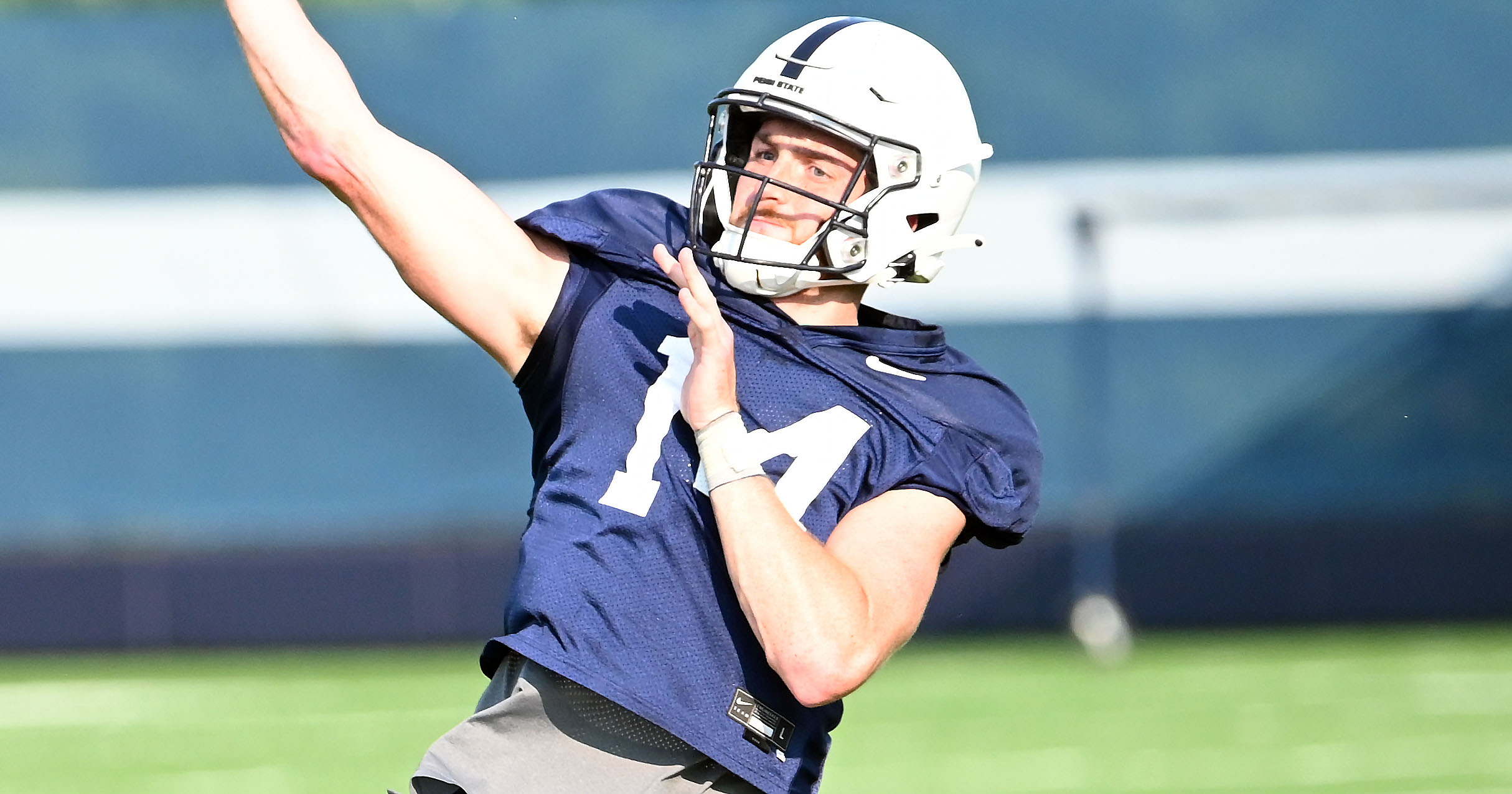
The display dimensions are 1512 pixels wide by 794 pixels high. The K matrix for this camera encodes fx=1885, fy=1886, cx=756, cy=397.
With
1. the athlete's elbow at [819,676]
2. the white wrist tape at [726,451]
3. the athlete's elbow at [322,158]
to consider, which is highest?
the athlete's elbow at [322,158]

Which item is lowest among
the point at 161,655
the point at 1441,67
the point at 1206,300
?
the point at 161,655

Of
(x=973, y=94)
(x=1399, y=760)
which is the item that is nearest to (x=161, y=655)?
(x=973, y=94)

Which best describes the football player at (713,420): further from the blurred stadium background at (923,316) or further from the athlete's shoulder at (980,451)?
the blurred stadium background at (923,316)

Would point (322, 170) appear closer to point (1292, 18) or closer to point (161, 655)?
point (161, 655)

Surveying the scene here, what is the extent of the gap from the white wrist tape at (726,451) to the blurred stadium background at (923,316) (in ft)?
22.7

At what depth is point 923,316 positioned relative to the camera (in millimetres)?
10062

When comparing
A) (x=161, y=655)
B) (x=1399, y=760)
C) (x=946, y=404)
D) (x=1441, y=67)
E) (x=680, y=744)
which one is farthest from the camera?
(x=1441, y=67)

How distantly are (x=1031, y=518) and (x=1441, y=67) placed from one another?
8396 mm

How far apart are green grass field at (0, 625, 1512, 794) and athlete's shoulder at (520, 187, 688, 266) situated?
11.7 feet

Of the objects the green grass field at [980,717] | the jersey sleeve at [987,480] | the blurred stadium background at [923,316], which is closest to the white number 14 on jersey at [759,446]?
the jersey sleeve at [987,480]

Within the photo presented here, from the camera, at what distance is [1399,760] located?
6250 millimetres

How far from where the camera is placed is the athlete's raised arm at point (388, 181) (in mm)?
2482

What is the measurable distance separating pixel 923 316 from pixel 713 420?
771 centimetres

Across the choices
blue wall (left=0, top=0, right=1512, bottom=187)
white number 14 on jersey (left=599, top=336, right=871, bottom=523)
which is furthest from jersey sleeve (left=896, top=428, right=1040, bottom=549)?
blue wall (left=0, top=0, right=1512, bottom=187)
